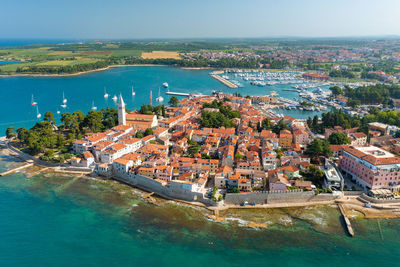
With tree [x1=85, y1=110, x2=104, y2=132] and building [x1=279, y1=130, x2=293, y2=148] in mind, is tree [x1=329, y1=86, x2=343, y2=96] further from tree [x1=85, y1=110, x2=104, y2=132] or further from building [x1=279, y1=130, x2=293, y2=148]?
tree [x1=85, y1=110, x2=104, y2=132]

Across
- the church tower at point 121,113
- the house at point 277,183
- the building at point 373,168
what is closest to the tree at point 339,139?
the building at point 373,168

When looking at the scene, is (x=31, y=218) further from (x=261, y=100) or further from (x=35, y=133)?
(x=261, y=100)

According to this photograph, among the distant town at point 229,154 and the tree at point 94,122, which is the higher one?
the tree at point 94,122

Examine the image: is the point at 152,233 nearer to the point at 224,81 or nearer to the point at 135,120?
the point at 135,120

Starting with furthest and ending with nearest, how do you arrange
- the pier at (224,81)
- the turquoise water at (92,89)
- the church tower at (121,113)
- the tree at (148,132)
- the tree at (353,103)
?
the pier at (224,81) → the tree at (353,103) → the turquoise water at (92,89) → the church tower at (121,113) → the tree at (148,132)

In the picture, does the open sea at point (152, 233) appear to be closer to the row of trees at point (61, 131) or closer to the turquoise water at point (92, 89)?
the row of trees at point (61, 131)

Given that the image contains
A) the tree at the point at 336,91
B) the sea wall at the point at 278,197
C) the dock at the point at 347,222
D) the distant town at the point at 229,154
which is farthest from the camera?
the tree at the point at 336,91

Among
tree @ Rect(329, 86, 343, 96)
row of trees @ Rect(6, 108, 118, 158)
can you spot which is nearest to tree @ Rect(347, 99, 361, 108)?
tree @ Rect(329, 86, 343, 96)

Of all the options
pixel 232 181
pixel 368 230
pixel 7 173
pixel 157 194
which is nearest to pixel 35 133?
pixel 7 173
